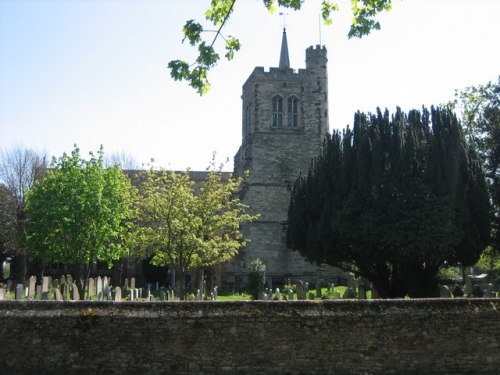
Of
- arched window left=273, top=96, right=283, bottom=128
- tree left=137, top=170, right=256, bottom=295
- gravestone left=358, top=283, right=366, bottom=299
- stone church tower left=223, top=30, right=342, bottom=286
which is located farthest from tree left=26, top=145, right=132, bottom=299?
arched window left=273, top=96, right=283, bottom=128

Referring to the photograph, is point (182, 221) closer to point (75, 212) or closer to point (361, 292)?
point (75, 212)

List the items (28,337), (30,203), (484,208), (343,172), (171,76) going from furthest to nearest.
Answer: (30,203)
(343,172)
(484,208)
(28,337)
(171,76)

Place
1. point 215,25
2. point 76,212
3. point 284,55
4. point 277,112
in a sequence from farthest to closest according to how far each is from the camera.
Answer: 1. point 284,55
2. point 277,112
3. point 76,212
4. point 215,25

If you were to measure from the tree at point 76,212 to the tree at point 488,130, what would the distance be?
55.0ft

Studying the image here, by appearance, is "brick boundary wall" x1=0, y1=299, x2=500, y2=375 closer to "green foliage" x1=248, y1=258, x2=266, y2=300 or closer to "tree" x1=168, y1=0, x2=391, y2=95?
"tree" x1=168, y1=0, x2=391, y2=95

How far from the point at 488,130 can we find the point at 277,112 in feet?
51.5

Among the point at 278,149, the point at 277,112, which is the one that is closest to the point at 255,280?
the point at 278,149

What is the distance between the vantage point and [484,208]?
20.4m

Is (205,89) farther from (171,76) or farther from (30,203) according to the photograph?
(30,203)

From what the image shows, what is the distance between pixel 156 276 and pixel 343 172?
65.3 ft

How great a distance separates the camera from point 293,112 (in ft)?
122

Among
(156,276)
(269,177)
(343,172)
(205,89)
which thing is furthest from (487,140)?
(156,276)

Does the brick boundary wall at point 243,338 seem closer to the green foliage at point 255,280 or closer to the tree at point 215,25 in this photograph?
the tree at point 215,25

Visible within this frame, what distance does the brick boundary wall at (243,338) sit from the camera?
760 centimetres
